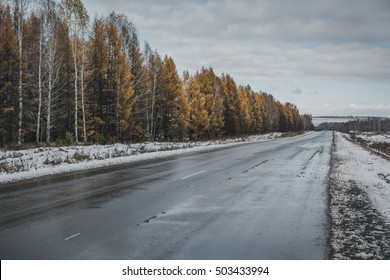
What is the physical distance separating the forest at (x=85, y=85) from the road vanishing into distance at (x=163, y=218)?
1458 centimetres

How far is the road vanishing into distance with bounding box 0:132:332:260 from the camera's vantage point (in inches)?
205

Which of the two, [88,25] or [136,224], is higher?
[88,25]

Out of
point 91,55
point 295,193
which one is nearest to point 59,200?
point 295,193

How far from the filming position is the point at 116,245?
17.6 feet

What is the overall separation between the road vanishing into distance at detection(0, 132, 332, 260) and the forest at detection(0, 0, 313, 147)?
47.8 ft

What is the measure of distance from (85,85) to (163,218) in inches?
1038

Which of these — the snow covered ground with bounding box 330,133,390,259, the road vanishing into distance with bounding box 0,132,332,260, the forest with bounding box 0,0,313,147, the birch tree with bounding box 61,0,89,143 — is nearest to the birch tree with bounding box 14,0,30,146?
the forest with bounding box 0,0,313,147

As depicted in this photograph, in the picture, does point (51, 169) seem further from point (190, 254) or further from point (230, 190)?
point (190, 254)

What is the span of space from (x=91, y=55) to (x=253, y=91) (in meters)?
62.6

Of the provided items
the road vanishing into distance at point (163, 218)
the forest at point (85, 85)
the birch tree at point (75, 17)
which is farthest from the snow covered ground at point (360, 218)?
the birch tree at point (75, 17)

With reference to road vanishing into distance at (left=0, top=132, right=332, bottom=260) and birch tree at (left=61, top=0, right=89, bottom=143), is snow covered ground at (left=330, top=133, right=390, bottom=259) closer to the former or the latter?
road vanishing into distance at (left=0, top=132, right=332, bottom=260)

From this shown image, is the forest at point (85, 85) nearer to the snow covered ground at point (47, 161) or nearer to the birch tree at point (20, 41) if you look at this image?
the birch tree at point (20, 41)

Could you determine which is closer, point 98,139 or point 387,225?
point 387,225

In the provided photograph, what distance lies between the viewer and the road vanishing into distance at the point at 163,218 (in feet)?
17.0
